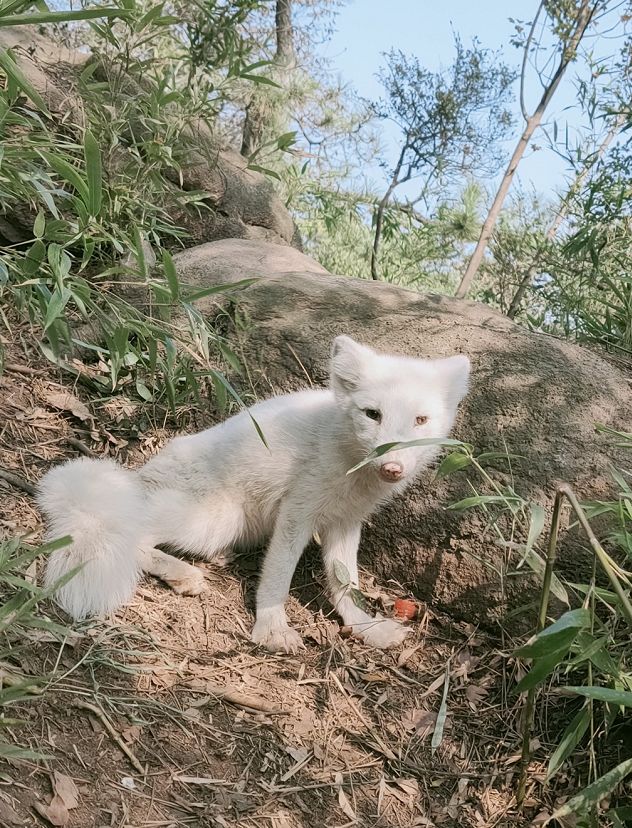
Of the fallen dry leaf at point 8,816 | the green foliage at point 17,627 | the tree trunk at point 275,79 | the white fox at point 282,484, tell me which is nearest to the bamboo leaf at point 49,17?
the green foliage at point 17,627

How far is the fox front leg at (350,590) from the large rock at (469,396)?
0.22 m

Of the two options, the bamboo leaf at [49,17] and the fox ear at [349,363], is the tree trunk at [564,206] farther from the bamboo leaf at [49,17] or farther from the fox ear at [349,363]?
the bamboo leaf at [49,17]

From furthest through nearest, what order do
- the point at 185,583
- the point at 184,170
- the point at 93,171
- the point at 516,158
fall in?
the point at 516,158 → the point at 184,170 → the point at 185,583 → the point at 93,171

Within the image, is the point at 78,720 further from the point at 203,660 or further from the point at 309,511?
the point at 309,511

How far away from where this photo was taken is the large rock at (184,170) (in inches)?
156

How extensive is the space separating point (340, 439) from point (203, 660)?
994 mm

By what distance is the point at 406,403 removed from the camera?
2.80 metres

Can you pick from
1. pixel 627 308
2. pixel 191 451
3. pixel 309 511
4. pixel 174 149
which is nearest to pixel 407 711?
pixel 309 511

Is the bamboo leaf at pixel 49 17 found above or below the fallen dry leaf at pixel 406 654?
above

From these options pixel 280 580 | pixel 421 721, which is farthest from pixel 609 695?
pixel 280 580

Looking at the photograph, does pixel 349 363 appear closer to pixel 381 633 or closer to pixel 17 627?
pixel 381 633

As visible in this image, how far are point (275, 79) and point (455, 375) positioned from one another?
13.4 feet

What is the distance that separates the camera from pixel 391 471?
2541mm

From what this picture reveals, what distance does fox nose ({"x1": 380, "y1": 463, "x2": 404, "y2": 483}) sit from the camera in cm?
254
